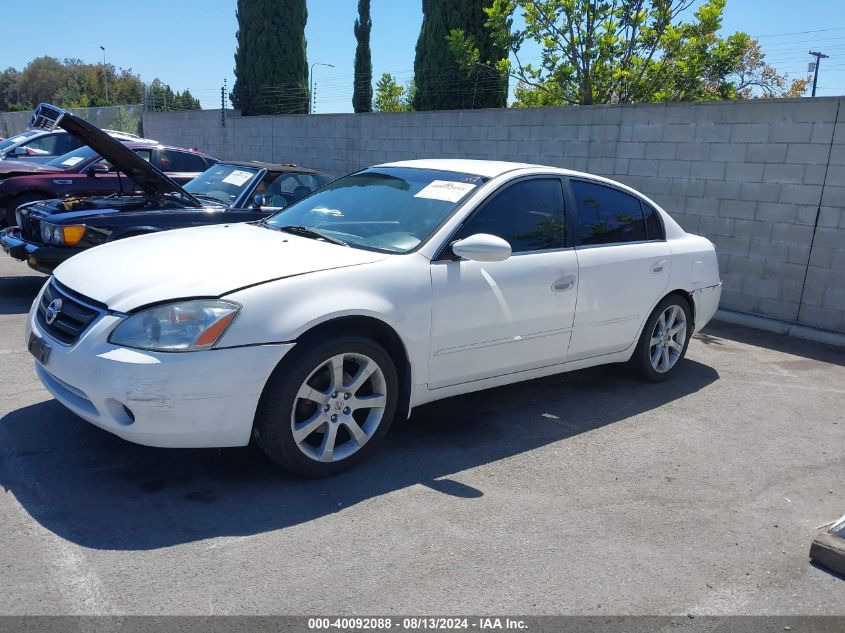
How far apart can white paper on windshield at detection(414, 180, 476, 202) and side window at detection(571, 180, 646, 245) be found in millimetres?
943

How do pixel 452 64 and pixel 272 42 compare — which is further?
pixel 272 42

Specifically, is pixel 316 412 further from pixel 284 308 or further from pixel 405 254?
pixel 405 254

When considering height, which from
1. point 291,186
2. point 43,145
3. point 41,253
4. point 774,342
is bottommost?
point 774,342

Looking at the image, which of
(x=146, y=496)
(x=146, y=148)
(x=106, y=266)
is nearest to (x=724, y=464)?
(x=146, y=496)

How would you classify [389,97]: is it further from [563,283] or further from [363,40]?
[563,283]

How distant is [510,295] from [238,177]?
14.4 ft

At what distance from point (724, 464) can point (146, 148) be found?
8935mm

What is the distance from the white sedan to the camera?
3379 millimetres

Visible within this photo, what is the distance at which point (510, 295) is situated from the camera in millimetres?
4430

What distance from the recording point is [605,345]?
17.1ft

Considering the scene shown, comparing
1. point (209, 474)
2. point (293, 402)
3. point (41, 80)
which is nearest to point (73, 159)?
point (209, 474)

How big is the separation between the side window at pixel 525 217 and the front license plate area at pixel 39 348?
2.23 metres

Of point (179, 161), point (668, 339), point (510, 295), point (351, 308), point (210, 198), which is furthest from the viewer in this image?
point (179, 161)

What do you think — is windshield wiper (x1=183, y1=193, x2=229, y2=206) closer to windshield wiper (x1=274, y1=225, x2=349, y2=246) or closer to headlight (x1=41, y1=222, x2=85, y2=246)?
headlight (x1=41, y1=222, x2=85, y2=246)
